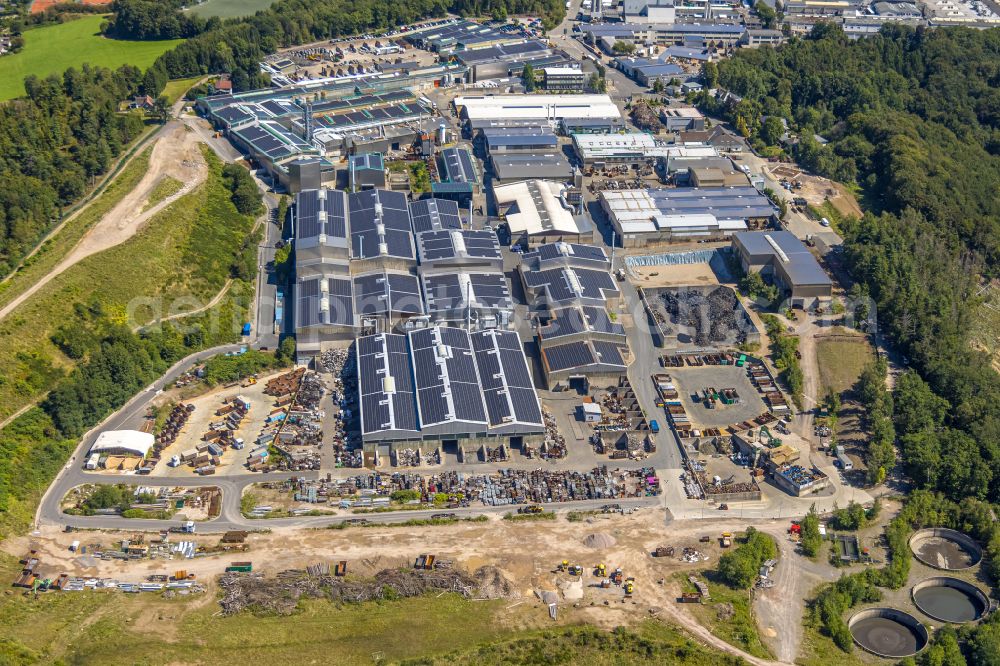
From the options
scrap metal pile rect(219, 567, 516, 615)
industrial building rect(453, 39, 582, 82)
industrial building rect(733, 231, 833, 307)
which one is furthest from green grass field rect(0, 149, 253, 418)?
industrial building rect(453, 39, 582, 82)

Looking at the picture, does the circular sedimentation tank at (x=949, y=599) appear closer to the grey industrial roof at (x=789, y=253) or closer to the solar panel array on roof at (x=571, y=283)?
the grey industrial roof at (x=789, y=253)

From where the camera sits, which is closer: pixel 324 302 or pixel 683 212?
pixel 324 302

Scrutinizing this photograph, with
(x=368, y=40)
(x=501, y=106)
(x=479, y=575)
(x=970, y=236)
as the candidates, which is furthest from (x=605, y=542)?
(x=368, y=40)

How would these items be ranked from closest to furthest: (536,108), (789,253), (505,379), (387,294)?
(505,379) < (387,294) < (789,253) < (536,108)

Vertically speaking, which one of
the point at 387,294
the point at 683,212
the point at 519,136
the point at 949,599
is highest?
the point at 519,136

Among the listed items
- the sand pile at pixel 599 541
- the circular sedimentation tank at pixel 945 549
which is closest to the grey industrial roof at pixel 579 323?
the sand pile at pixel 599 541

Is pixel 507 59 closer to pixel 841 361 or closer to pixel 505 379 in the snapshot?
pixel 841 361

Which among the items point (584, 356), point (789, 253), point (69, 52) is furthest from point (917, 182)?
point (69, 52)

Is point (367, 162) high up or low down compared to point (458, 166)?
up
